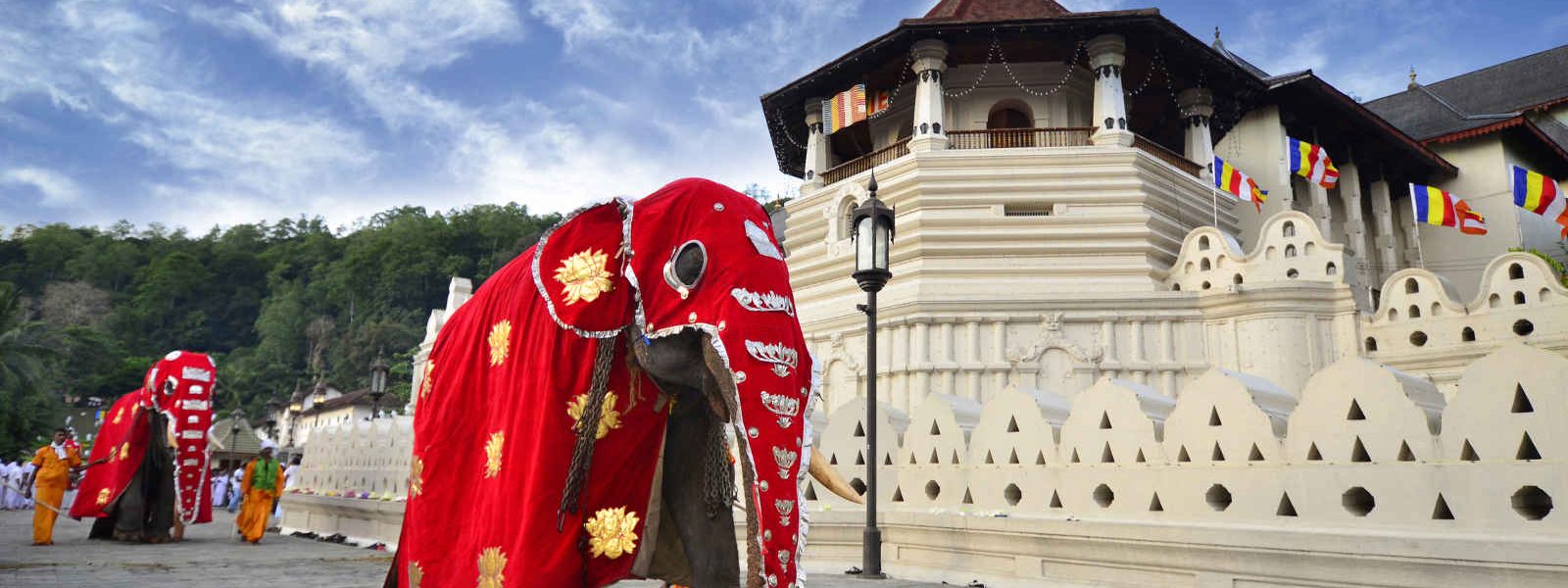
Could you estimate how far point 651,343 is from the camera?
4.12m

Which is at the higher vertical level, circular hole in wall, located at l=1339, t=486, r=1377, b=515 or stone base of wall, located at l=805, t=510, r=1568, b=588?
circular hole in wall, located at l=1339, t=486, r=1377, b=515

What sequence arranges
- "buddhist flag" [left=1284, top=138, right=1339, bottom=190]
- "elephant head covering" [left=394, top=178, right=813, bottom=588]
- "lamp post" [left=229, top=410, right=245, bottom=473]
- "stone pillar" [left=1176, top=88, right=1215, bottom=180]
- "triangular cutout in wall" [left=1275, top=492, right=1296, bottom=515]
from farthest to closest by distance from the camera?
"lamp post" [left=229, top=410, right=245, bottom=473], "stone pillar" [left=1176, top=88, right=1215, bottom=180], "buddhist flag" [left=1284, top=138, right=1339, bottom=190], "triangular cutout in wall" [left=1275, top=492, right=1296, bottom=515], "elephant head covering" [left=394, top=178, right=813, bottom=588]

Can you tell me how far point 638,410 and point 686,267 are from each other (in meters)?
0.77

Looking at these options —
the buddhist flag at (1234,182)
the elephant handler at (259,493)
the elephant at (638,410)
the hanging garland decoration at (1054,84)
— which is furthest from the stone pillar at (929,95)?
the elephant at (638,410)

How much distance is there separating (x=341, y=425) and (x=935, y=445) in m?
10.7

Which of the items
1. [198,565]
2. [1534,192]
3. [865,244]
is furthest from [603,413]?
[1534,192]

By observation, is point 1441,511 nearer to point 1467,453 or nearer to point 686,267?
point 1467,453

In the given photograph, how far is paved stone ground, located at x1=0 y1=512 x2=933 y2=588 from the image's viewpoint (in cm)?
754

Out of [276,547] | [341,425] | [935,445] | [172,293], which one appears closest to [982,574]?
[935,445]

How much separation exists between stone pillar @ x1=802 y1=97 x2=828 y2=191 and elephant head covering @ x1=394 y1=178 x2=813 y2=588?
60.5ft

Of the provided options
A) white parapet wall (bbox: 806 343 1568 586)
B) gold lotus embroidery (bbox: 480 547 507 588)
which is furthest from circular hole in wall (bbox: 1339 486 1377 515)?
gold lotus embroidery (bbox: 480 547 507 588)

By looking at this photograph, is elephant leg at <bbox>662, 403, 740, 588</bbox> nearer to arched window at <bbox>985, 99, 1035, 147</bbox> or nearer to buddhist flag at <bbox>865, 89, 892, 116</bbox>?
arched window at <bbox>985, 99, 1035, 147</bbox>

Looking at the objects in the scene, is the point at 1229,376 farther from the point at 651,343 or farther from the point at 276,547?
the point at 276,547

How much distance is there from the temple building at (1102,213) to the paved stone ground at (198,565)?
870cm
